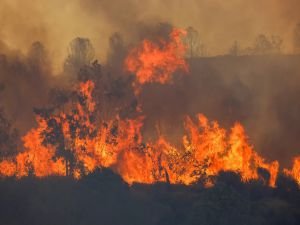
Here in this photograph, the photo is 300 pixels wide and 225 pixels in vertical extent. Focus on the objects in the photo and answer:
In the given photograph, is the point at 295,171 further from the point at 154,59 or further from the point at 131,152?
the point at 154,59

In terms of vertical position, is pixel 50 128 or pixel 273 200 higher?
pixel 50 128

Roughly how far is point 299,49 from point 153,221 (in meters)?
107

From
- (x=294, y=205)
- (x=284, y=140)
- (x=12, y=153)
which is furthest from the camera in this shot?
(x=284, y=140)

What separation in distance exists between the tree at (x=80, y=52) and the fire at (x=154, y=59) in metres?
27.1

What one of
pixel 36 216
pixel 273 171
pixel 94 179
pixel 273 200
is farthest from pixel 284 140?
pixel 36 216

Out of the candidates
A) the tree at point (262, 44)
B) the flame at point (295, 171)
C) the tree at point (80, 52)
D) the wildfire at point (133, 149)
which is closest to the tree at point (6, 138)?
the wildfire at point (133, 149)

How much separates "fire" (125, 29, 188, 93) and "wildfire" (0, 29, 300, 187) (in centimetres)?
15

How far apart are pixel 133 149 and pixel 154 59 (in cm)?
1457

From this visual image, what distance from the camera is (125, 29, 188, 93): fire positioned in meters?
106

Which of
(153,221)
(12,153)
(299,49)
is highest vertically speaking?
(299,49)

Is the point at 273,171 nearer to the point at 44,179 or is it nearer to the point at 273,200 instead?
the point at 273,200

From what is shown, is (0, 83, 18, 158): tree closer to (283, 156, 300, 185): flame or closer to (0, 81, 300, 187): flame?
(0, 81, 300, 187): flame

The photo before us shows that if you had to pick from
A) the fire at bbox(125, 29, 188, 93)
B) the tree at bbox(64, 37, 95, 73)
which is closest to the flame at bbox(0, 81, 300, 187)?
the fire at bbox(125, 29, 188, 93)

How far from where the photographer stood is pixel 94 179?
8675cm
